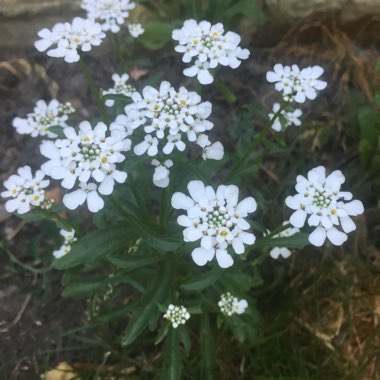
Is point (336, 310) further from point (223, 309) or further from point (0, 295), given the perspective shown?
point (0, 295)

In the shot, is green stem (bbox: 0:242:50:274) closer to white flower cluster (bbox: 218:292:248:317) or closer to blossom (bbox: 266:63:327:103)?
white flower cluster (bbox: 218:292:248:317)

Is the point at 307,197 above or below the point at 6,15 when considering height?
above

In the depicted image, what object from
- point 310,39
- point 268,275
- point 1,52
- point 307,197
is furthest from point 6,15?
point 307,197

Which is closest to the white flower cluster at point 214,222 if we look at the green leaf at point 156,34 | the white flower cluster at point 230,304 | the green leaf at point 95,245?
the green leaf at point 95,245

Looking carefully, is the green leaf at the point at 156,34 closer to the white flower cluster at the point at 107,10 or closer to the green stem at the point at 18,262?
the white flower cluster at the point at 107,10

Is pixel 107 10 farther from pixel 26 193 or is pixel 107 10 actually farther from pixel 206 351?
pixel 206 351
